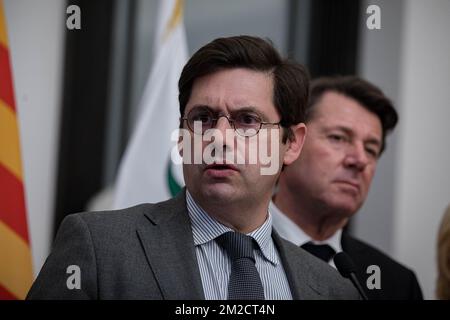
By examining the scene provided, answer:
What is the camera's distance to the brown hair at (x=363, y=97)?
3.14 meters

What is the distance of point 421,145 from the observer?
13.0ft

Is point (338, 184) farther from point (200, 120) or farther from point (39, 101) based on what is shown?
point (39, 101)

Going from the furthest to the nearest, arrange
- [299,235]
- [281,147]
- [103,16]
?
[103,16]
[299,235]
[281,147]

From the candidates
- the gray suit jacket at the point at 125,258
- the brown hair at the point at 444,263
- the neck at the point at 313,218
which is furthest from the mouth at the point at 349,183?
the gray suit jacket at the point at 125,258

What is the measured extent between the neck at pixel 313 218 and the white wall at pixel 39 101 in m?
1.06

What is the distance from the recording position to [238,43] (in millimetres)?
2123

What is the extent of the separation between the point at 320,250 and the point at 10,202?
1.17 meters

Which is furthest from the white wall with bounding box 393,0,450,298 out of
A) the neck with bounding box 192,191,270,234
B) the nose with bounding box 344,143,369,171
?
the neck with bounding box 192,191,270,234

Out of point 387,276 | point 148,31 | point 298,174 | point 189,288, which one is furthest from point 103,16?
point 189,288

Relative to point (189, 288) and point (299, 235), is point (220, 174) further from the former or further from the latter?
point (299, 235)

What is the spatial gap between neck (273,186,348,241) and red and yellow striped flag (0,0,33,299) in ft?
3.43

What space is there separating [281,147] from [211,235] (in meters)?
0.34

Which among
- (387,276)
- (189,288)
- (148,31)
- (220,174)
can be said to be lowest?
(387,276)

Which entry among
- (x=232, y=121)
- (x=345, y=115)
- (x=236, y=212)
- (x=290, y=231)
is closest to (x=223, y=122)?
(x=232, y=121)
